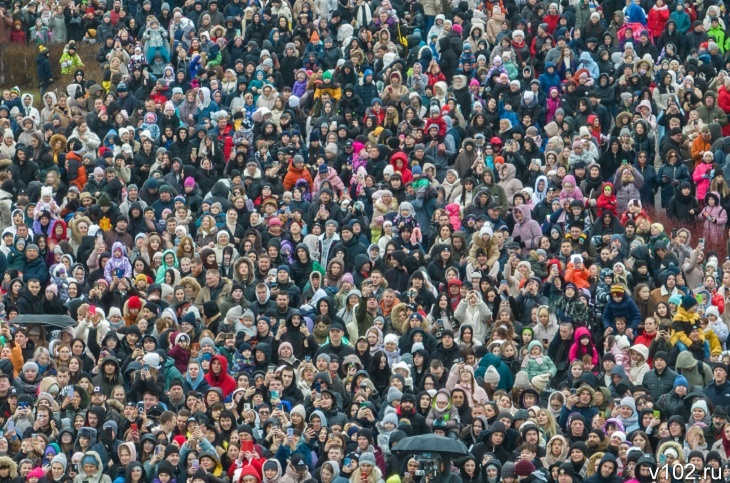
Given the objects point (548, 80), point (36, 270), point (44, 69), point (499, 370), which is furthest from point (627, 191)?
point (44, 69)

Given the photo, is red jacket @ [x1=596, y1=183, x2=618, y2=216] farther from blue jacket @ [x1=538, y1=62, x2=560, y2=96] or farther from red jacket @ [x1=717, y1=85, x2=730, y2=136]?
blue jacket @ [x1=538, y1=62, x2=560, y2=96]

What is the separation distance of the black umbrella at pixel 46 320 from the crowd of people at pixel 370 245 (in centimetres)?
6

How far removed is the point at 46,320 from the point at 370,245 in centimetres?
551

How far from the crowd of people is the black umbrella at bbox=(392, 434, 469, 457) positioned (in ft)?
0.45

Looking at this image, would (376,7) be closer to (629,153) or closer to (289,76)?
(289,76)

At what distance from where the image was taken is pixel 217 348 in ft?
93.6

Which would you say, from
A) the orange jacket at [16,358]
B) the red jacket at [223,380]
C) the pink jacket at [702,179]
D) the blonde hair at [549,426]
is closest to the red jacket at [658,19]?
the pink jacket at [702,179]

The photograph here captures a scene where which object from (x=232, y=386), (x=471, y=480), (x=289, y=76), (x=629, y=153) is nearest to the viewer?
(x=471, y=480)

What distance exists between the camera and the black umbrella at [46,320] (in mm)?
28672

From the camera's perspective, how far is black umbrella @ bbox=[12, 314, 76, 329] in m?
28.7

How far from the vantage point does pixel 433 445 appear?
25000 mm

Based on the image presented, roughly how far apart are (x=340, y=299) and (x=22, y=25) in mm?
16495

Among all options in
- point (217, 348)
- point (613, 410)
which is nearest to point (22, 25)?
point (217, 348)

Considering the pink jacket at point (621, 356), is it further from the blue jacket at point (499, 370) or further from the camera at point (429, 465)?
the camera at point (429, 465)
